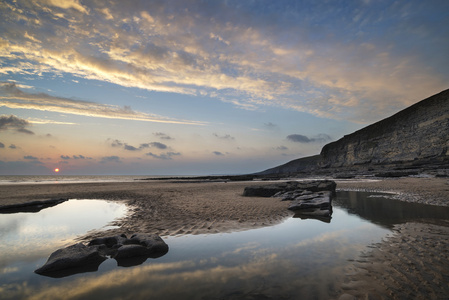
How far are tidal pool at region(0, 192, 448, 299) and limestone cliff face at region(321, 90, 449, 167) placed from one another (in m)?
55.4

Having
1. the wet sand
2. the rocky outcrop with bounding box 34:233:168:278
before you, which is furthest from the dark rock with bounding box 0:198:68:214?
the wet sand

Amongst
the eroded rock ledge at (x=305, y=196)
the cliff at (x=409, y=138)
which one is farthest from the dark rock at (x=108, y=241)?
the cliff at (x=409, y=138)

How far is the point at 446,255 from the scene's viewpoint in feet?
16.2

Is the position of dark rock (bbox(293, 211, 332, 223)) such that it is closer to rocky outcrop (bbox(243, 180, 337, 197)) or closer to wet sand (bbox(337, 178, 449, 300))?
wet sand (bbox(337, 178, 449, 300))

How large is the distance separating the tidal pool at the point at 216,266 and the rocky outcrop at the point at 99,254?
216 mm

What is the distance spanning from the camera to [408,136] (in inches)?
2127

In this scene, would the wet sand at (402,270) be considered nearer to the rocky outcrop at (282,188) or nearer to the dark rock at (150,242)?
the dark rock at (150,242)

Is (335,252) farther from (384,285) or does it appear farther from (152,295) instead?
(152,295)

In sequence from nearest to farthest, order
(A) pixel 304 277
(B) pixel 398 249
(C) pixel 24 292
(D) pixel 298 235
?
(C) pixel 24 292, (A) pixel 304 277, (B) pixel 398 249, (D) pixel 298 235

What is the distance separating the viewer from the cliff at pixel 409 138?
45.3 meters

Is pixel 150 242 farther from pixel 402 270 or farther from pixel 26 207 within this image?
pixel 26 207

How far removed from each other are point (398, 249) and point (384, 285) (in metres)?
2.37

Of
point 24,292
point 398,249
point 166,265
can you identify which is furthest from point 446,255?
point 24,292

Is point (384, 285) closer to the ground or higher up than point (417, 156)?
closer to the ground
